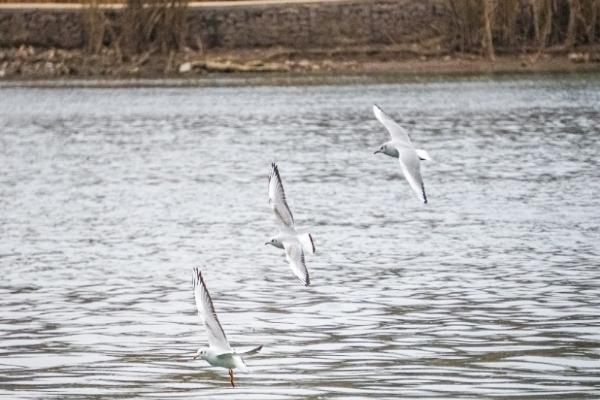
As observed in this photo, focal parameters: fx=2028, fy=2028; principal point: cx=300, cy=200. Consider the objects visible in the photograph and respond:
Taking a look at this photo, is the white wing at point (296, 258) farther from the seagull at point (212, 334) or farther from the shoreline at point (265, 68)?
the shoreline at point (265, 68)

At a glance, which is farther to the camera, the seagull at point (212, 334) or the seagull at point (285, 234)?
the seagull at point (285, 234)

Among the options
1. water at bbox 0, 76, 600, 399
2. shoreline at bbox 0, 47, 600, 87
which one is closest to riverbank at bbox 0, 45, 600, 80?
shoreline at bbox 0, 47, 600, 87

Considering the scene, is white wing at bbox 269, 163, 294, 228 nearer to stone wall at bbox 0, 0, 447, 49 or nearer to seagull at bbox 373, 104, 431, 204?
seagull at bbox 373, 104, 431, 204

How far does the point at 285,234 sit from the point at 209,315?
7.35 ft

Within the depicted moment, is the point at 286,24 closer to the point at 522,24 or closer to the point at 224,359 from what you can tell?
the point at 522,24

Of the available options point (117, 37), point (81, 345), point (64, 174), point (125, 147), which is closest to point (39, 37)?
point (117, 37)

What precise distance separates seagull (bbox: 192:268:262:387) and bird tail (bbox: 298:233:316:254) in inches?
52.7

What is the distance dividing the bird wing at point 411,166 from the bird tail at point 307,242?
1025mm

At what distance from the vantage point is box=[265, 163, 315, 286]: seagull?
14.0m

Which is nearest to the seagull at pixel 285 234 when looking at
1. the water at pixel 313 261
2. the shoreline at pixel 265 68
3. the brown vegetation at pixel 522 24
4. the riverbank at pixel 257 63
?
the water at pixel 313 261

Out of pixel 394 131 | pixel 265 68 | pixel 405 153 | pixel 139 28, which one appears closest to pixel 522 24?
pixel 265 68

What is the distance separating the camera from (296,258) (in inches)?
553

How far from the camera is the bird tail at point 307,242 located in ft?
45.1

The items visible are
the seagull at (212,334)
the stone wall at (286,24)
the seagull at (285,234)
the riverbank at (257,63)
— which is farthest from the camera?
the stone wall at (286,24)
